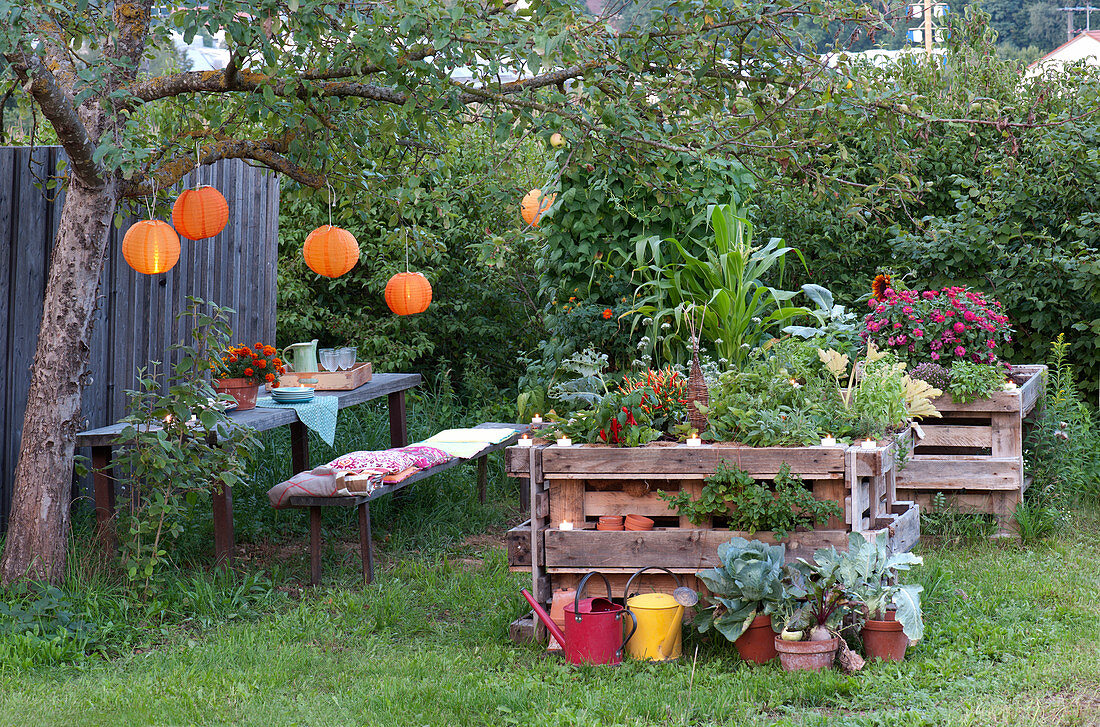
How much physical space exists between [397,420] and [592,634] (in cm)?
302

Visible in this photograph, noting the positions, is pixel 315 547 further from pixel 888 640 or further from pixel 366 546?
pixel 888 640

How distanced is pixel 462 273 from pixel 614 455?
4319 millimetres

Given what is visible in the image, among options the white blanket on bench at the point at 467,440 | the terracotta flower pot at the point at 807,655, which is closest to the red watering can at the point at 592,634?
the terracotta flower pot at the point at 807,655

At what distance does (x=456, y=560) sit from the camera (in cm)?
495

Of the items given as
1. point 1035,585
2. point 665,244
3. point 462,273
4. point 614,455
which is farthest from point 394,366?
point 1035,585

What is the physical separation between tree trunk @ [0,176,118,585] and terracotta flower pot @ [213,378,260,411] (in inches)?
32.9

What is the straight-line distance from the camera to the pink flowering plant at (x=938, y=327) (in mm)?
5023

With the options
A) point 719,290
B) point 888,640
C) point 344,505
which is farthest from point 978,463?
point 344,505

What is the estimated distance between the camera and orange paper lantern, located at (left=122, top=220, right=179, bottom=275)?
4168mm

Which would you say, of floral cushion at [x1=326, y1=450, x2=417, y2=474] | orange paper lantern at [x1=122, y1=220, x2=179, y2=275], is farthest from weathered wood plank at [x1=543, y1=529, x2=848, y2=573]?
orange paper lantern at [x1=122, y1=220, x2=179, y2=275]

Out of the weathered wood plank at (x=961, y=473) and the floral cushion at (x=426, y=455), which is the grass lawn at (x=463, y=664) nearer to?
the weathered wood plank at (x=961, y=473)

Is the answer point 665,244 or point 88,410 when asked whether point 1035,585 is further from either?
point 88,410

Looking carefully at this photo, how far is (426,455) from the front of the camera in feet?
16.2

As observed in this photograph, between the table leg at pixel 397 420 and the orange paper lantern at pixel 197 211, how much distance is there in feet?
5.91
